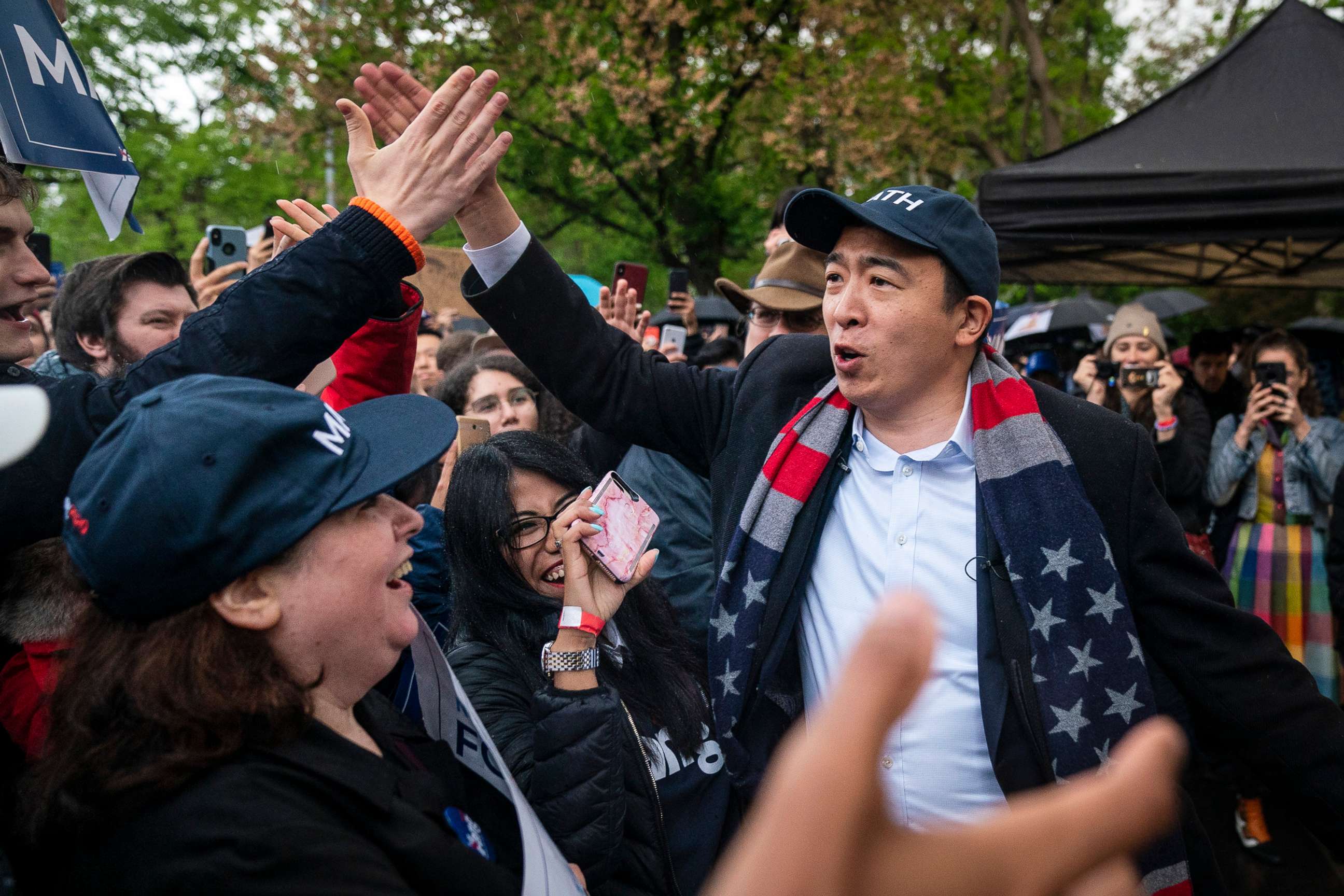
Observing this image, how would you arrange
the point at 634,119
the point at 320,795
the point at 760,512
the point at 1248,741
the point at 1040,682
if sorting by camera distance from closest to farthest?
the point at 320,795 < the point at 1040,682 < the point at 1248,741 < the point at 760,512 < the point at 634,119

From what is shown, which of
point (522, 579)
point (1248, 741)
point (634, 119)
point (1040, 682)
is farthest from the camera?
point (634, 119)

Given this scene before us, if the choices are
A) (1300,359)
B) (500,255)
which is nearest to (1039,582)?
(500,255)

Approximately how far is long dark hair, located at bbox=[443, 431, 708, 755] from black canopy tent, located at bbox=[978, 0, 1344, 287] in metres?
3.26

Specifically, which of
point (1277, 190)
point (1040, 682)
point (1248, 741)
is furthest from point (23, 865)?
point (1277, 190)

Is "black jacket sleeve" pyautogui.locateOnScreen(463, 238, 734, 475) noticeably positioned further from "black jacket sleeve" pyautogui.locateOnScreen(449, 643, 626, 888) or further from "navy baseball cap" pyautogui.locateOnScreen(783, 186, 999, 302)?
"black jacket sleeve" pyautogui.locateOnScreen(449, 643, 626, 888)

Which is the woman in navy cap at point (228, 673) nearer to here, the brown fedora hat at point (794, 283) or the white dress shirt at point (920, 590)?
the white dress shirt at point (920, 590)

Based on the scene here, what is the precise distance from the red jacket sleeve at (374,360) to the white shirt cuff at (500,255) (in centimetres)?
20

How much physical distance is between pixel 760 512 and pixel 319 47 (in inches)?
456

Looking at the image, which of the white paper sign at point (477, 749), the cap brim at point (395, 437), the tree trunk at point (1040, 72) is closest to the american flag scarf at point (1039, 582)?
the white paper sign at point (477, 749)

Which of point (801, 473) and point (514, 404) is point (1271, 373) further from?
point (801, 473)

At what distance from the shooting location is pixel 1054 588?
189 cm

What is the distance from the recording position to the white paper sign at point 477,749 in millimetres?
1419

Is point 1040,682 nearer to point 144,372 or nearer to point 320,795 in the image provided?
Answer: point 320,795

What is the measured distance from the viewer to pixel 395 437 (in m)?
1.48
